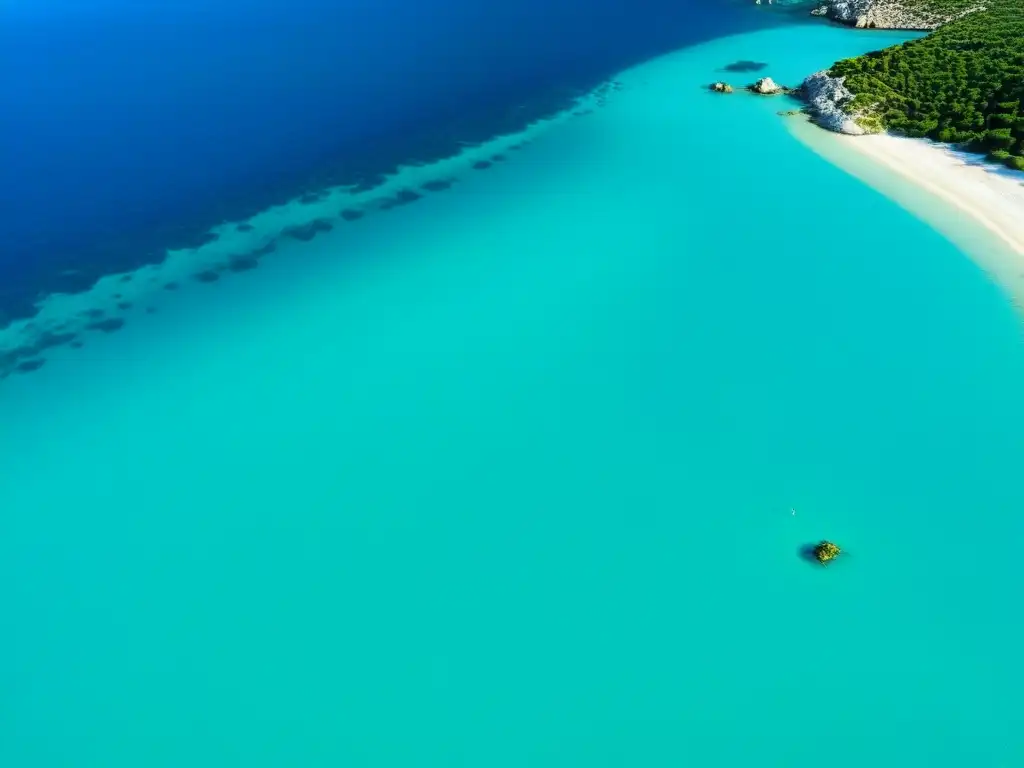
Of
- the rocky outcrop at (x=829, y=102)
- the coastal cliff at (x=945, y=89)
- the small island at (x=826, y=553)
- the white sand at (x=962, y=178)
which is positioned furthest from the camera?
the rocky outcrop at (x=829, y=102)

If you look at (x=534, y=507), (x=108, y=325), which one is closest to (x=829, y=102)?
(x=534, y=507)

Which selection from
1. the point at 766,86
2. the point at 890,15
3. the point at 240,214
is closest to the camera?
the point at 240,214

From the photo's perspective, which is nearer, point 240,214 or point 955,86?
point 240,214

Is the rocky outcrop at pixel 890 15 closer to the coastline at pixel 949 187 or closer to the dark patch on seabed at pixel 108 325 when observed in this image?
the coastline at pixel 949 187

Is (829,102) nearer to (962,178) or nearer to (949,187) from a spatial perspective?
(962,178)

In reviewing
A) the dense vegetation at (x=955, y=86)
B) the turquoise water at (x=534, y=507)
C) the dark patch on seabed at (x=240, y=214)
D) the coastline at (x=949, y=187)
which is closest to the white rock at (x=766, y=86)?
the dense vegetation at (x=955, y=86)

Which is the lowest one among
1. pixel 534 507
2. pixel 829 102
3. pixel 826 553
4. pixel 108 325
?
pixel 826 553
